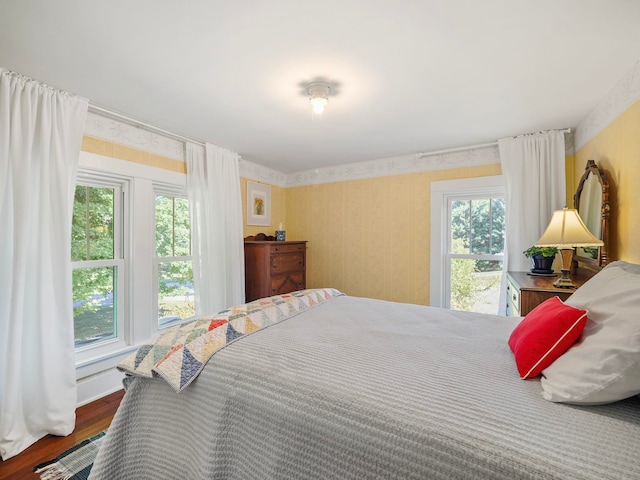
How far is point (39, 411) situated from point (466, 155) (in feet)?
13.7

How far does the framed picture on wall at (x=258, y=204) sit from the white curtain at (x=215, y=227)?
0.38 meters

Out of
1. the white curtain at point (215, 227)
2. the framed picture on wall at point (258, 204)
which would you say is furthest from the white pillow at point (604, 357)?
the framed picture on wall at point (258, 204)

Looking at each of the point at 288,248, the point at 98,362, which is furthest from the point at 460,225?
the point at 98,362

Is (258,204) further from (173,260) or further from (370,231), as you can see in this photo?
(370,231)

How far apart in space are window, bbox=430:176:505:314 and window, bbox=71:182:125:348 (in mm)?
3164

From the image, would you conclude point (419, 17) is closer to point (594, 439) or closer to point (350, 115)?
point (350, 115)

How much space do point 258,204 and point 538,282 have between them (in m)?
3.09

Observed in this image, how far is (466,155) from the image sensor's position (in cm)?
323

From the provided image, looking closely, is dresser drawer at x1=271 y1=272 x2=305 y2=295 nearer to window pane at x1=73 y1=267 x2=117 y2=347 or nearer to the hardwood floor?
window pane at x1=73 y1=267 x2=117 y2=347

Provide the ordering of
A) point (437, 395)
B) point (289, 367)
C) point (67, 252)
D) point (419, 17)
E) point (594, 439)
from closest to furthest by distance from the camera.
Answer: point (594, 439)
point (437, 395)
point (289, 367)
point (419, 17)
point (67, 252)

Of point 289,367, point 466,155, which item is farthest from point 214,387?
point 466,155

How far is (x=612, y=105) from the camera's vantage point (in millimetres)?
2012

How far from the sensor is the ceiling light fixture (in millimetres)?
1910

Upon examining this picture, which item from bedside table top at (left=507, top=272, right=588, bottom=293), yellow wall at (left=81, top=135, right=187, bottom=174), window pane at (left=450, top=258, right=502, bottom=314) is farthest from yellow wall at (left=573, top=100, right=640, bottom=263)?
yellow wall at (left=81, top=135, right=187, bottom=174)
